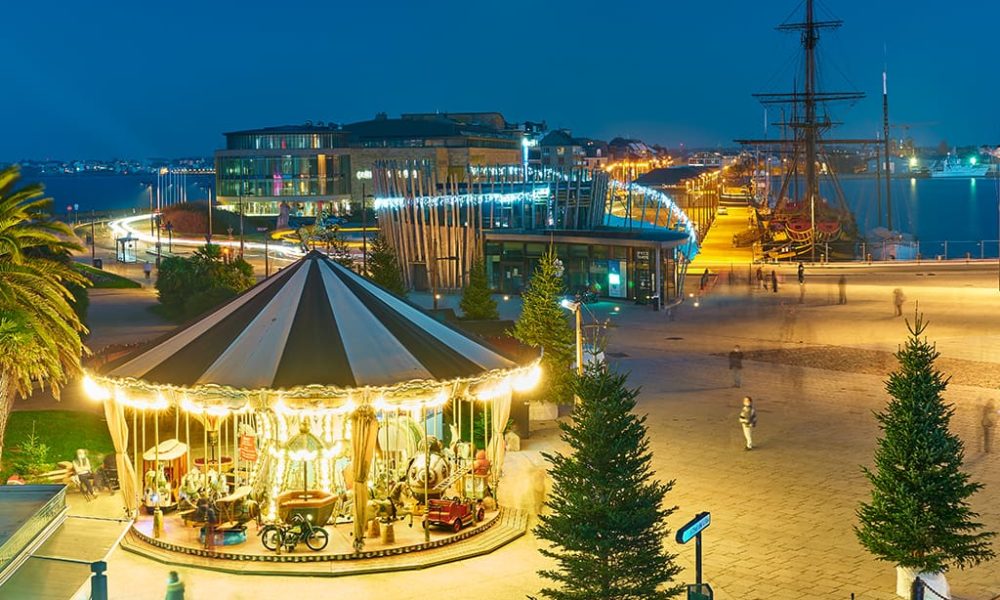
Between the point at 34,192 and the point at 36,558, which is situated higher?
the point at 34,192

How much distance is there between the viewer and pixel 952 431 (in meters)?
28.4

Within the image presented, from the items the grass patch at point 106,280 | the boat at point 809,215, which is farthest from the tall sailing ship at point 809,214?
the grass patch at point 106,280

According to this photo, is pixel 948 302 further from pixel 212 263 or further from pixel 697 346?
pixel 212 263

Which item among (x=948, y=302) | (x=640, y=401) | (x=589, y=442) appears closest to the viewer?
(x=589, y=442)

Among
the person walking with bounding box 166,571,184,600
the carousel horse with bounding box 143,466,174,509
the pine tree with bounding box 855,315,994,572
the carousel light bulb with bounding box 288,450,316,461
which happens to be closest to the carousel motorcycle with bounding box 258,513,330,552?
the carousel light bulb with bounding box 288,450,316,461

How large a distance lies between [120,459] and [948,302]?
41599mm

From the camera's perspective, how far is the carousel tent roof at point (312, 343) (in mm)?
19969

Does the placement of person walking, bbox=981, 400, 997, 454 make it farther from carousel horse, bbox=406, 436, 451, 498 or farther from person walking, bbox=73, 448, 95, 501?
person walking, bbox=73, 448, 95, 501

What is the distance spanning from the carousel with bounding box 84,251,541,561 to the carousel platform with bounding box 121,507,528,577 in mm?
48

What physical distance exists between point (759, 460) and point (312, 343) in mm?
9852


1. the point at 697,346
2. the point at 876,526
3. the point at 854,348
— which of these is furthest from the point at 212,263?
the point at 876,526

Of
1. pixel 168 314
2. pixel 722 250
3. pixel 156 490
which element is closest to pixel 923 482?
pixel 156 490

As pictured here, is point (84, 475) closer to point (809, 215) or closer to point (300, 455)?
point (300, 455)

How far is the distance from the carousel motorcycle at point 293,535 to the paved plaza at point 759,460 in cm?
94
